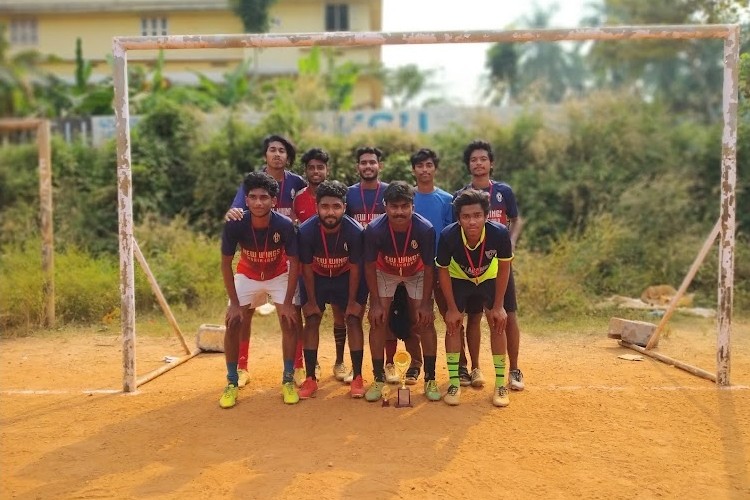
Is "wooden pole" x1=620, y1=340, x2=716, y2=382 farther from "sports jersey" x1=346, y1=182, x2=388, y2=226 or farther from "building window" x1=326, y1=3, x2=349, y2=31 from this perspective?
"building window" x1=326, y1=3, x2=349, y2=31

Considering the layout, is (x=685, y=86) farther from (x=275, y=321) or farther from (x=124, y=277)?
(x=124, y=277)

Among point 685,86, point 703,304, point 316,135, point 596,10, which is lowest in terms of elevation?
point 703,304

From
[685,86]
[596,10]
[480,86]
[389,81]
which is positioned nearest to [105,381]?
[389,81]

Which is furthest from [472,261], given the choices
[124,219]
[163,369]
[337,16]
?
[337,16]

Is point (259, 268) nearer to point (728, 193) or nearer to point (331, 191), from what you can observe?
point (331, 191)

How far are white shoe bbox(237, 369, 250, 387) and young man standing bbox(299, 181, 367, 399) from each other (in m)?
0.58

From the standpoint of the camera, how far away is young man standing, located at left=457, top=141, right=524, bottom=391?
5125mm

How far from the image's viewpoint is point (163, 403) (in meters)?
4.91

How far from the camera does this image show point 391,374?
17.2 feet

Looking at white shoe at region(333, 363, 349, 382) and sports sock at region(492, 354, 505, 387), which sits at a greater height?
sports sock at region(492, 354, 505, 387)

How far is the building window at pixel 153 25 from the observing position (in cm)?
2250

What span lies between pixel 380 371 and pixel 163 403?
1653 millimetres

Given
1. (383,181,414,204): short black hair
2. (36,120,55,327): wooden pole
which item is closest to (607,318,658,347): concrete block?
(383,181,414,204): short black hair

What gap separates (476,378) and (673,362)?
6.68 ft
